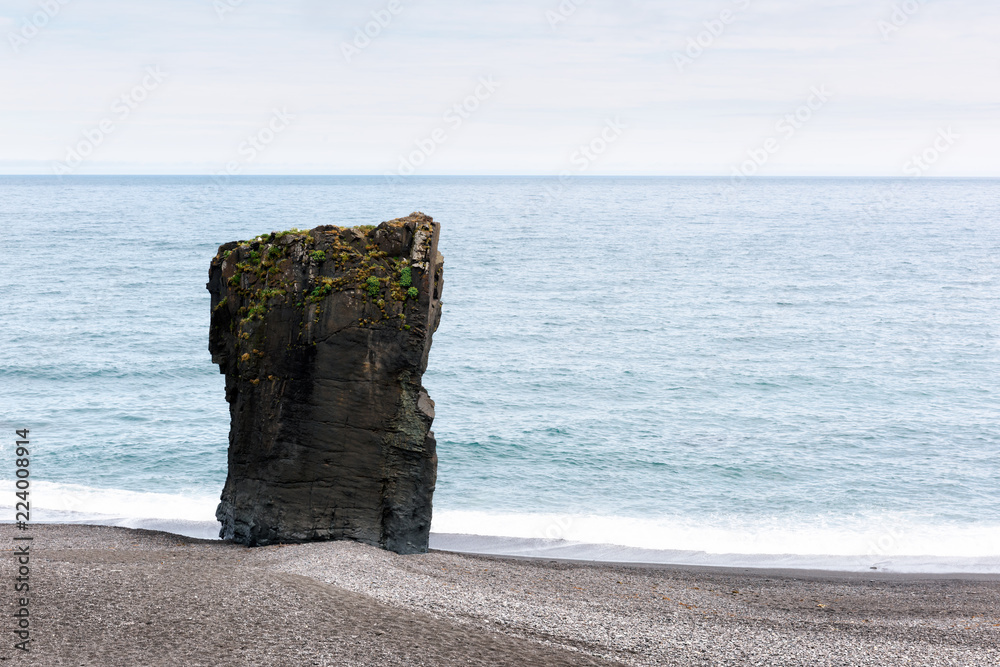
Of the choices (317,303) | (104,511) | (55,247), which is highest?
(55,247)

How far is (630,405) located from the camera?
39.6m

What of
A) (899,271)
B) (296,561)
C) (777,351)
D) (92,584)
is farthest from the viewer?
(899,271)

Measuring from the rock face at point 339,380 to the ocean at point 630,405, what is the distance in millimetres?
5894

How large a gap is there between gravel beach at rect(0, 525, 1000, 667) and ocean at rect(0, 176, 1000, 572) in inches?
241

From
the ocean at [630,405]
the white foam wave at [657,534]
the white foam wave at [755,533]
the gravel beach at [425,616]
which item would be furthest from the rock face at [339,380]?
the white foam wave at [755,533]

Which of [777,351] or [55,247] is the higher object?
[55,247]

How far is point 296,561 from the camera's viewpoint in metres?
17.5

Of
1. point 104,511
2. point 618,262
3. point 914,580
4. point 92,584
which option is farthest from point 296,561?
point 618,262

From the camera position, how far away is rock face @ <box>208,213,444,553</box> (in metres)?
19.6

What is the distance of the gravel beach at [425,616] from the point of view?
12703 millimetres

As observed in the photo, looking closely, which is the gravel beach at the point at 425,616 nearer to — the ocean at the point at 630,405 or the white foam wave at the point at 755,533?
the white foam wave at the point at 755,533

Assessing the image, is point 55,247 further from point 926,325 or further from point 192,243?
point 926,325

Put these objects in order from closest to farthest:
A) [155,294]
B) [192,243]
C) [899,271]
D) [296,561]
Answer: [296,561]
[155,294]
[899,271]
[192,243]

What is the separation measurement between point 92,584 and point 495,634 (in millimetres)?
7511
